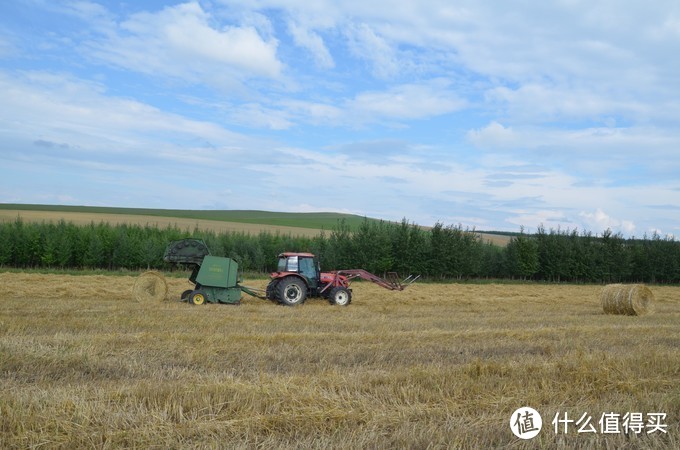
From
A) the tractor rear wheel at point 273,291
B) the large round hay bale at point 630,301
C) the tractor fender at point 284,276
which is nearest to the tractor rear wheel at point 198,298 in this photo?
the tractor rear wheel at point 273,291

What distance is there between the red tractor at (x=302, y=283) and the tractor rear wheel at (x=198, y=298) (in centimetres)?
191

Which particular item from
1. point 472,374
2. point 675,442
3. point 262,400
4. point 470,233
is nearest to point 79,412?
point 262,400

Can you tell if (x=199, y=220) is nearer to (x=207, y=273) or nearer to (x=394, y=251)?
(x=394, y=251)

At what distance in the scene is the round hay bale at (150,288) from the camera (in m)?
16.8

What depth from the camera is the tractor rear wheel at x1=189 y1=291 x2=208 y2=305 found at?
16.0 m

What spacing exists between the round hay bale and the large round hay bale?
13.4 m

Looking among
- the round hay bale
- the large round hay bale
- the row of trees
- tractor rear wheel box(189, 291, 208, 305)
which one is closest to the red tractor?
tractor rear wheel box(189, 291, 208, 305)

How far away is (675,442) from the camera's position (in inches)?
179

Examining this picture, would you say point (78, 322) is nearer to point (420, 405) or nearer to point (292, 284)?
point (292, 284)

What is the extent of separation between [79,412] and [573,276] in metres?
42.8

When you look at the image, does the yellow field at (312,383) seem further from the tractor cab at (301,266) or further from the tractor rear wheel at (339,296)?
the tractor cab at (301,266)

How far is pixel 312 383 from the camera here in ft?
19.4

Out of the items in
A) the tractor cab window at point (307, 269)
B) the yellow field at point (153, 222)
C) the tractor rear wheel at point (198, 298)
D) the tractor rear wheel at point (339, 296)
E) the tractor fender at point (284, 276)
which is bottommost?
the tractor rear wheel at point (198, 298)

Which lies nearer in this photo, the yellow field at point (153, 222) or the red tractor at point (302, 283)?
the red tractor at point (302, 283)
